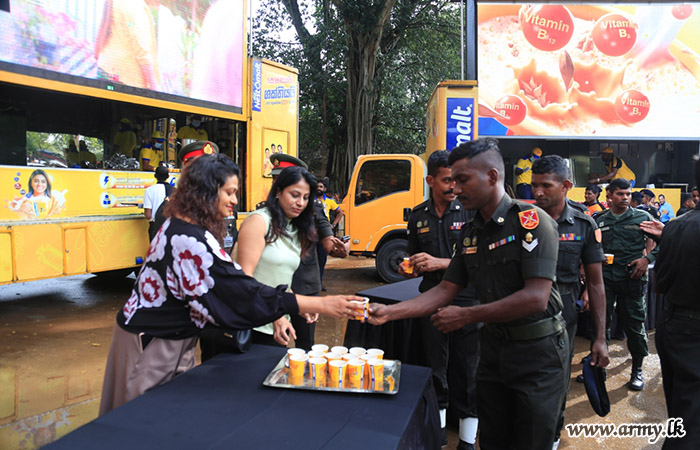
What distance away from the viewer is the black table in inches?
55.6

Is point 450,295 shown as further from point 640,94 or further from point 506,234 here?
point 640,94

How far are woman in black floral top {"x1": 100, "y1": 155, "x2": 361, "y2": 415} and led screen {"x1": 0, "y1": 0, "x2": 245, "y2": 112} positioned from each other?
4.50 meters

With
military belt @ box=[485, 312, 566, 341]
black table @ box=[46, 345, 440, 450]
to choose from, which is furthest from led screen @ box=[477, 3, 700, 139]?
black table @ box=[46, 345, 440, 450]

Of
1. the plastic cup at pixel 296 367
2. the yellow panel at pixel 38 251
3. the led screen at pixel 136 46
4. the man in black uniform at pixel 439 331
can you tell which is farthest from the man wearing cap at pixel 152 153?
the plastic cup at pixel 296 367

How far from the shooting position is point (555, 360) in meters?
2.10

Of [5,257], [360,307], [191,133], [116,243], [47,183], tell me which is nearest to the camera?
[360,307]

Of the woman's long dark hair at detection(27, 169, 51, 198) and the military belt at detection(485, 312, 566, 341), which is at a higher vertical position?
the woman's long dark hair at detection(27, 169, 51, 198)

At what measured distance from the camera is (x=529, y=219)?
209 centimetres

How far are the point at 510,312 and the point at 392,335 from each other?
1.69 meters

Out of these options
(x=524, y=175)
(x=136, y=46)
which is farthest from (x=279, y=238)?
(x=524, y=175)

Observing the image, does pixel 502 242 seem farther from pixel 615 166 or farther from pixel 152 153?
pixel 615 166

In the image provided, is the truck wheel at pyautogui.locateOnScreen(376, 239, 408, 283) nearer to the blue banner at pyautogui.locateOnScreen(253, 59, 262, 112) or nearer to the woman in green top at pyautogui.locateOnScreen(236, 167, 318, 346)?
the blue banner at pyautogui.locateOnScreen(253, 59, 262, 112)

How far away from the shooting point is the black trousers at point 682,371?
2258 millimetres

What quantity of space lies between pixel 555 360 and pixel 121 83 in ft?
19.7
